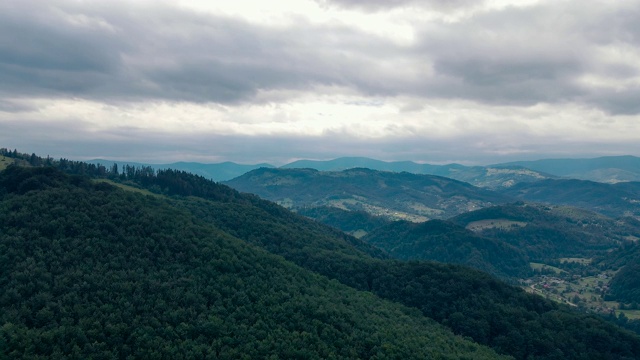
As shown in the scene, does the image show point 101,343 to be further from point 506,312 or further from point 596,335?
point 596,335

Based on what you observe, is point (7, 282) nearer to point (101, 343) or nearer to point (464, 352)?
point (101, 343)

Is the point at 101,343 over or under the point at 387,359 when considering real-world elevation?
over

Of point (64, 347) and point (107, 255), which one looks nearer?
point (64, 347)

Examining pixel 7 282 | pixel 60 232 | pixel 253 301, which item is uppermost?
Result: pixel 60 232

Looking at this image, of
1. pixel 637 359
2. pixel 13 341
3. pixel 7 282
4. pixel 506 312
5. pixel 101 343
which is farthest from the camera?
pixel 506 312

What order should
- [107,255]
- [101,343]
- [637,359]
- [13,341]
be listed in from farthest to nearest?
[637,359] → [107,255] → [101,343] → [13,341]

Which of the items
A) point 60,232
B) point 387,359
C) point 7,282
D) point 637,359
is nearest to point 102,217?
point 60,232
